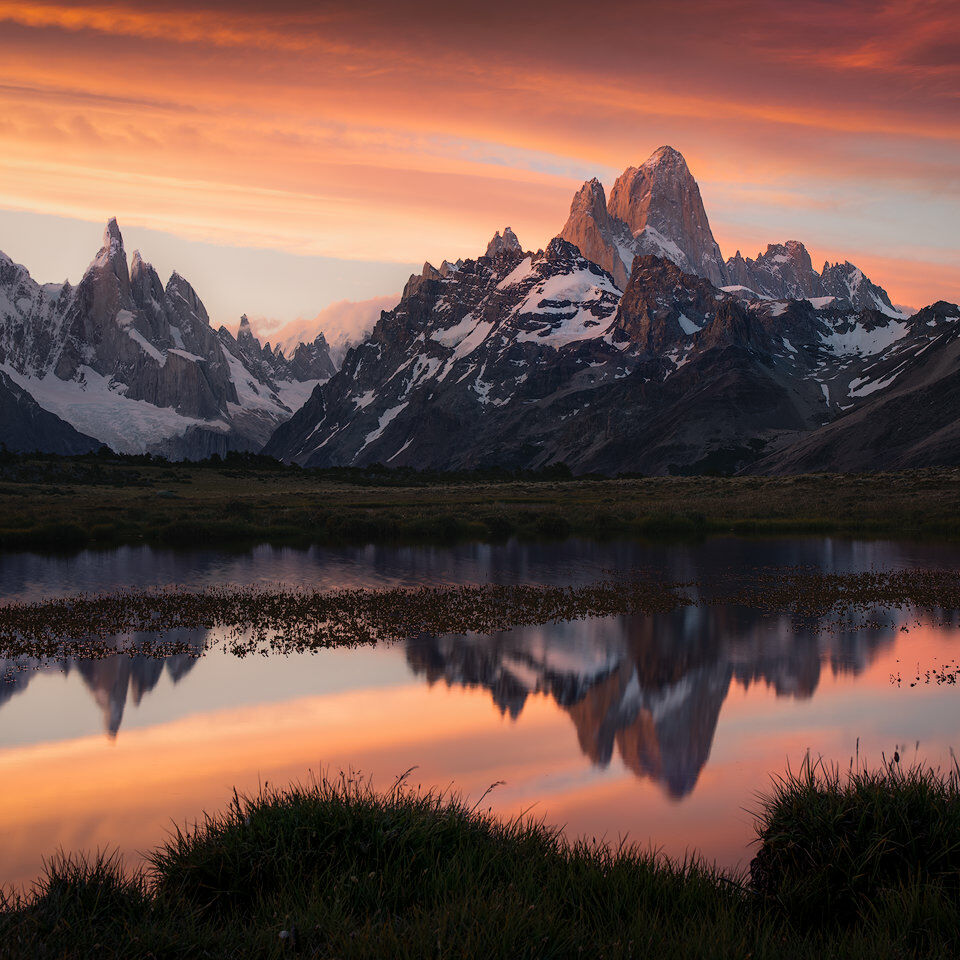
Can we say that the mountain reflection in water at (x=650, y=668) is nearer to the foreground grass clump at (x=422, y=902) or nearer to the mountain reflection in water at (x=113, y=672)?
the foreground grass clump at (x=422, y=902)

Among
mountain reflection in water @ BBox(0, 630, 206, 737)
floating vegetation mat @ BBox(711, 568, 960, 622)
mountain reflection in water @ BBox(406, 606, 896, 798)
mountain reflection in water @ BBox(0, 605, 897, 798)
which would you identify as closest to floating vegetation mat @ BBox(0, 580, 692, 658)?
mountain reflection in water @ BBox(0, 630, 206, 737)

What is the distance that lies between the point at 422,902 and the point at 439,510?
74457 mm

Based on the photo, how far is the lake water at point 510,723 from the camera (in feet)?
47.1

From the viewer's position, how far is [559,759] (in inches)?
662

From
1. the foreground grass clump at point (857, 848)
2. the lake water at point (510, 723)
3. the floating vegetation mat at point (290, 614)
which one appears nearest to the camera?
Result: the foreground grass clump at point (857, 848)

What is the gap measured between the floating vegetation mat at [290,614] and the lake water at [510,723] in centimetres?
Answer: 157

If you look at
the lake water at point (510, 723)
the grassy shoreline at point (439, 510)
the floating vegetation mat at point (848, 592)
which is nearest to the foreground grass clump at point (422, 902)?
the lake water at point (510, 723)

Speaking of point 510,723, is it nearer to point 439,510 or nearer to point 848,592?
point 848,592

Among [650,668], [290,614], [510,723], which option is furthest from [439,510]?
[510,723]

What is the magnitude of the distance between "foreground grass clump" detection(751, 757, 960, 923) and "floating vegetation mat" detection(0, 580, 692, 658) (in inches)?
759

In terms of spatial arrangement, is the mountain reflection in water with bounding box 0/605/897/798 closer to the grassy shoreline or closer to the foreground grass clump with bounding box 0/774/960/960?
the foreground grass clump with bounding box 0/774/960/960

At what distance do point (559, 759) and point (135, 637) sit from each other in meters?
17.1

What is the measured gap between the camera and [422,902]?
354 inches

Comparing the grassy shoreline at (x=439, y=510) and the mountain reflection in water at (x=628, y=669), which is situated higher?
the grassy shoreline at (x=439, y=510)
